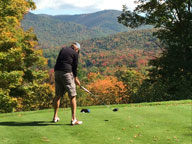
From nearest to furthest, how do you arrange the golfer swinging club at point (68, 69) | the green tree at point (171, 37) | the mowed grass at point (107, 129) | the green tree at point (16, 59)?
the mowed grass at point (107, 129), the golfer swinging club at point (68, 69), the green tree at point (16, 59), the green tree at point (171, 37)

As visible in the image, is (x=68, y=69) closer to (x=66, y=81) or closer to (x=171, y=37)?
(x=66, y=81)

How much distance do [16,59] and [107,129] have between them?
1618 centimetres

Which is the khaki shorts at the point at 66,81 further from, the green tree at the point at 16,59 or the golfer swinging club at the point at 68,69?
the green tree at the point at 16,59

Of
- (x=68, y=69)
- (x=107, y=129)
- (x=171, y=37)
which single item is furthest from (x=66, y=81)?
(x=171, y=37)

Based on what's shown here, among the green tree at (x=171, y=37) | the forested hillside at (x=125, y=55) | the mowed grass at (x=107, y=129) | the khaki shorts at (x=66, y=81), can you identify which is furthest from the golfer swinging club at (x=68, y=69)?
the forested hillside at (x=125, y=55)

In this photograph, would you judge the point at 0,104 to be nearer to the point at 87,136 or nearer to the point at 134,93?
the point at 134,93

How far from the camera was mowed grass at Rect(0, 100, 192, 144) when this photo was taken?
488cm

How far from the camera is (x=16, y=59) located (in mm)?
20516

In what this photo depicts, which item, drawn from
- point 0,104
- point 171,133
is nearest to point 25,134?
point 171,133

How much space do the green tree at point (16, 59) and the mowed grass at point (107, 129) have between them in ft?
35.6

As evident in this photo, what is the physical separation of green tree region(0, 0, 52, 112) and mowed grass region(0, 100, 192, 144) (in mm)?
10838

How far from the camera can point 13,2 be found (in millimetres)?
18453

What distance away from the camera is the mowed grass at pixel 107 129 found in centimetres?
488

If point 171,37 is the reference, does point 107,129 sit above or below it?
below
